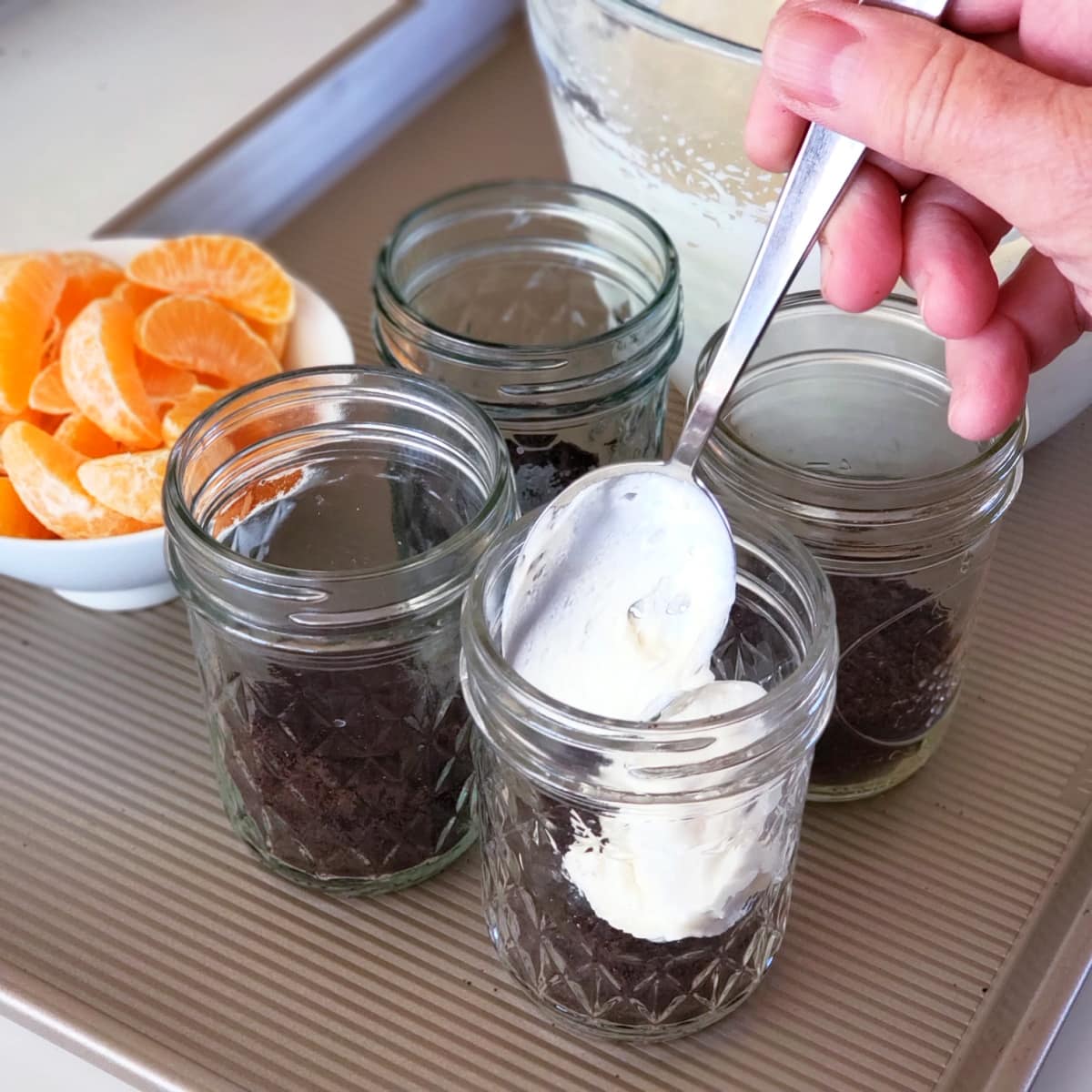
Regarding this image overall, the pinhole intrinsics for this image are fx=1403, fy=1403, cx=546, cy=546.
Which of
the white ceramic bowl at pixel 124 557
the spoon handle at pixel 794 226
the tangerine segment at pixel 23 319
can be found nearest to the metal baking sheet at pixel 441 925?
the white ceramic bowl at pixel 124 557

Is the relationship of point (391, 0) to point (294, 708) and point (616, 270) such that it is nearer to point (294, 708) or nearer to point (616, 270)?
point (616, 270)

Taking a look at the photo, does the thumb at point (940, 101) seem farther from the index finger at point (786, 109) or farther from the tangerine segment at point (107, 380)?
the tangerine segment at point (107, 380)

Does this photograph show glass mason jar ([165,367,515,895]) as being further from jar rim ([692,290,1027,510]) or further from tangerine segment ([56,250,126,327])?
tangerine segment ([56,250,126,327])

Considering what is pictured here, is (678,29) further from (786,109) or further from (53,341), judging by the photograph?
(53,341)

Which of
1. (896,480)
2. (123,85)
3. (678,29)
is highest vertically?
(678,29)

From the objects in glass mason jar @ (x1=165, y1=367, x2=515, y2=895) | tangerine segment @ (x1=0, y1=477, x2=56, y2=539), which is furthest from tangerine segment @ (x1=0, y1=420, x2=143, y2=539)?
glass mason jar @ (x1=165, y1=367, x2=515, y2=895)

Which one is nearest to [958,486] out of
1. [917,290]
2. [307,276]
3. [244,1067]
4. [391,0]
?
[917,290]

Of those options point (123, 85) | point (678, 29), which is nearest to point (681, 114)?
point (678, 29)
